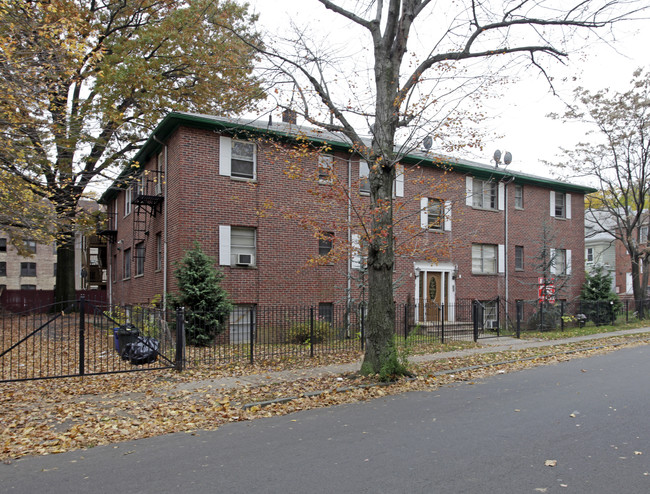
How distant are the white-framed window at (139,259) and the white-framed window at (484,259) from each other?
1411cm

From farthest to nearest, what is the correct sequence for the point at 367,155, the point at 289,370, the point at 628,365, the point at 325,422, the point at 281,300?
the point at 281,300 → the point at 628,365 → the point at 289,370 → the point at 367,155 → the point at 325,422

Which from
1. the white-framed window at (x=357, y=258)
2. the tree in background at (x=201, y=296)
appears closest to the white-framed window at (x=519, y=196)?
the white-framed window at (x=357, y=258)

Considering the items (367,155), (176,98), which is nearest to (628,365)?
(367,155)

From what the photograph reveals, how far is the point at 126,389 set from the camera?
31.1 feet

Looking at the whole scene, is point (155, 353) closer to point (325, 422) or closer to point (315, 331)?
point (315, 331)

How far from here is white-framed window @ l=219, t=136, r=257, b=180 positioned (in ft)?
55.2

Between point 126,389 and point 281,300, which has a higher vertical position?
point 281,300

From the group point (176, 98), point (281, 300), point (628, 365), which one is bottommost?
point (628, 365)

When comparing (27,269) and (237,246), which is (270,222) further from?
(27,269)

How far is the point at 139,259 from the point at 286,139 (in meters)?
8.92

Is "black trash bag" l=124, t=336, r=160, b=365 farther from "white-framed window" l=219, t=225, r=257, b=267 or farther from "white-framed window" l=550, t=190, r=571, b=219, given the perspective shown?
"white-framed window" l=550, t=190, r=571, b=219

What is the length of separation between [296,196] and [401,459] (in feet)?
44.3

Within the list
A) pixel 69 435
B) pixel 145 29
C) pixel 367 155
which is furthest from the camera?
pixel 145 29

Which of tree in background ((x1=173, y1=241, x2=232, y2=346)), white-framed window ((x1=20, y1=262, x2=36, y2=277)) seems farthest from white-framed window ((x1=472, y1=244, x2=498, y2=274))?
white-framed window ((x1=20, y1=262, x2=36, y2=277))
